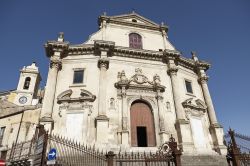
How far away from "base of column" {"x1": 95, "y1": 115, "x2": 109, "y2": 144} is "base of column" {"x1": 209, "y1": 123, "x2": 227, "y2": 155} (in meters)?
9.43

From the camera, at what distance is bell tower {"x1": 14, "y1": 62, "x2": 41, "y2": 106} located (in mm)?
39938

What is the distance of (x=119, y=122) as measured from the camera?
1512cm

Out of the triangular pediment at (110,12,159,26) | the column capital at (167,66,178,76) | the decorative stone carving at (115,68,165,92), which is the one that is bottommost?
the decorative stone carving at (115,68,165,92)

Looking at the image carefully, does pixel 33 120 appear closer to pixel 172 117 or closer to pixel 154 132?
pixel 154 132

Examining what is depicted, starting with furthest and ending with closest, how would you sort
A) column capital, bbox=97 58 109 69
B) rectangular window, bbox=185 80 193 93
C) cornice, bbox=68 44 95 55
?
rectangular window, bbox=185 80 193 93
cornice, bbox=68 44 95 55
column capital, bbox=97 58 109 69

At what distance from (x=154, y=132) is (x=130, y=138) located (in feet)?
6.84

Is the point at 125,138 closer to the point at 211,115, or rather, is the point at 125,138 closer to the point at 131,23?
the point at 211,115

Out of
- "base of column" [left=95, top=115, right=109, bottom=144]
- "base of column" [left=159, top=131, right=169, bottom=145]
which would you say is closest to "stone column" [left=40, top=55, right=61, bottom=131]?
"base of column" [left=95, top=115, right=109, bottom=144]

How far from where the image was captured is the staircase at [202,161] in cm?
1277

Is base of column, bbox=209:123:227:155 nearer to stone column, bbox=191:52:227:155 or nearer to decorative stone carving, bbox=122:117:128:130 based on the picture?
stone column, bbox=191:52:227:155

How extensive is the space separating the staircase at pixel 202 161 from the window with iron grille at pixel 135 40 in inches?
446

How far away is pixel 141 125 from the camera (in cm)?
1586

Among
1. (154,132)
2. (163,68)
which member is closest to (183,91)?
(163,68)

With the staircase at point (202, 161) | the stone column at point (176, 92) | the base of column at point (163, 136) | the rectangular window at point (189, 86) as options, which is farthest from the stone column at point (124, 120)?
the rectangular window at point (189, 86)
